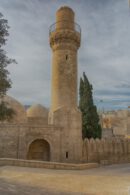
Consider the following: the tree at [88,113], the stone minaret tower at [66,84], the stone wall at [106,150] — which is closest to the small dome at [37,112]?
the tree at [88,113]

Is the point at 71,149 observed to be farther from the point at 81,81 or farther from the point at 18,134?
the point at 81,81

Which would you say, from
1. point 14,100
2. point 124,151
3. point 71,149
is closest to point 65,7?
point 14,100

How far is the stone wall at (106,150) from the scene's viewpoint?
57.3 ft

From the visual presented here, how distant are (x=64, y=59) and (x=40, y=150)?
929cm

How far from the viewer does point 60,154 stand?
16.0 meters

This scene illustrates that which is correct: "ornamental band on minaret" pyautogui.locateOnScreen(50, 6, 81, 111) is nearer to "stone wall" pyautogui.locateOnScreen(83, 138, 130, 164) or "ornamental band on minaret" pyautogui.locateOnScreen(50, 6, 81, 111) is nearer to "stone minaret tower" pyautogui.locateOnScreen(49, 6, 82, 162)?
"stone minaret tower" pyautogui.locateOnScreen(49, 6, 82, 162)

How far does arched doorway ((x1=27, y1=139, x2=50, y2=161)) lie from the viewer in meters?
17.0

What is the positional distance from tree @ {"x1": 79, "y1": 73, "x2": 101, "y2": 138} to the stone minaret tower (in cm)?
Answer: 261

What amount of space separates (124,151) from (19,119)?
41.6ft

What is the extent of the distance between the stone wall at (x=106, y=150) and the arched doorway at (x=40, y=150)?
3.38m

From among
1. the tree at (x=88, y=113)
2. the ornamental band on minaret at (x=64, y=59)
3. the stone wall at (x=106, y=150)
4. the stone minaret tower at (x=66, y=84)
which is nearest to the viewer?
the stone minaret tower at (x=66, y=84)

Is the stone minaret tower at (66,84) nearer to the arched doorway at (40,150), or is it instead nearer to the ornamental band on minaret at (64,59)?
the ornamental band on minaret at (64,59)

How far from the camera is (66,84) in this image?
62.8 feet

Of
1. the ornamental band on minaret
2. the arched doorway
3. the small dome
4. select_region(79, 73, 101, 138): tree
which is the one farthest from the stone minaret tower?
the small dome
